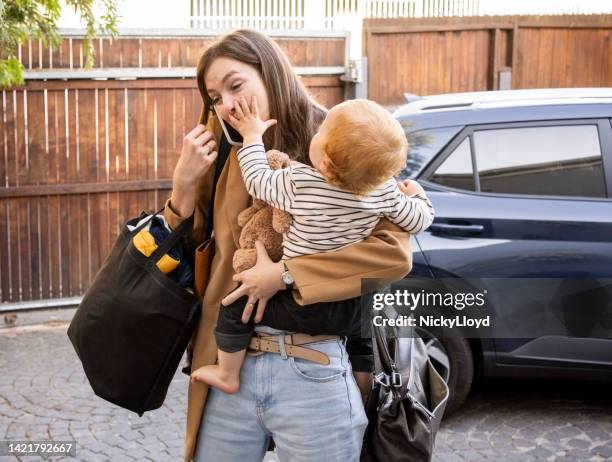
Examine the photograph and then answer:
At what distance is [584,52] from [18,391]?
7.93 m

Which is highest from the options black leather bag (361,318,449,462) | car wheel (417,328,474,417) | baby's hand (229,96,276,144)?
baby's hand (229,96,276,144)

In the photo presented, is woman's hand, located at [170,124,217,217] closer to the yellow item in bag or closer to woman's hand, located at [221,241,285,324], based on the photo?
the yellow item in bag

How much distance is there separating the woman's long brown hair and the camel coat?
5.9 inches

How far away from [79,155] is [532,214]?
14.4 ft

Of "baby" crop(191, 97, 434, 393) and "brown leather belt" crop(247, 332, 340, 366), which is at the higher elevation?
"baby" crop(191, 97, 434, 393)

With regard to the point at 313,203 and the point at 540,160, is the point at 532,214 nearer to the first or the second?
the point at 540,160

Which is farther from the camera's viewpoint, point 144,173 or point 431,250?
point 144,173

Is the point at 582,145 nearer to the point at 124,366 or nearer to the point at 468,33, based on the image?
the point at 124,366

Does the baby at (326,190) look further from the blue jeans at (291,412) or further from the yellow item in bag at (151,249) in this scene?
the yellow item in bag at (151,249)

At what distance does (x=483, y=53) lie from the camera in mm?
9727

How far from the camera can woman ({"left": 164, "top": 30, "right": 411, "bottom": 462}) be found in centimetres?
205

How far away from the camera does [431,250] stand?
4551 millimetres

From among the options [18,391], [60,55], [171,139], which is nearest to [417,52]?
[171,139]

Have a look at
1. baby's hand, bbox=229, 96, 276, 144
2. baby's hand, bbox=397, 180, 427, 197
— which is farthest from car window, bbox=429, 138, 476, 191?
baby's hand, bbox=229, 96, 276, 144
